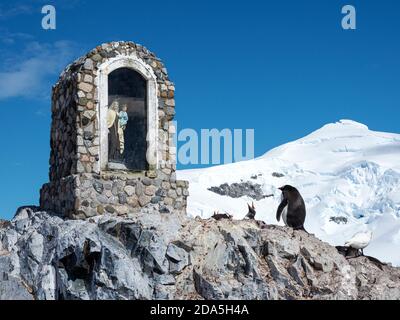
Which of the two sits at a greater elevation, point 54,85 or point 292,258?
point 54,85

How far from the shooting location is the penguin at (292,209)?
1689 centimetres

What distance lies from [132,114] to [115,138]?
0.87 m

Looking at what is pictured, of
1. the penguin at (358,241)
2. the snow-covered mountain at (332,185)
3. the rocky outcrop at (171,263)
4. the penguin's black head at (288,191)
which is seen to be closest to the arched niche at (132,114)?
the rocky outcrop at (171,263)

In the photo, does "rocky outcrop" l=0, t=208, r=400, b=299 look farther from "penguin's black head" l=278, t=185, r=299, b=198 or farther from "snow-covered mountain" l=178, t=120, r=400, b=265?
"snow-covered mountain" l=178, t=120, r=400, b=265

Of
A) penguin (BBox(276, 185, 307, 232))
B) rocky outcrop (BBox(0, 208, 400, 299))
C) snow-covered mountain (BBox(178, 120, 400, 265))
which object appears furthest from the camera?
snow-covered mountain (BBox(178, 120, 400, 265))

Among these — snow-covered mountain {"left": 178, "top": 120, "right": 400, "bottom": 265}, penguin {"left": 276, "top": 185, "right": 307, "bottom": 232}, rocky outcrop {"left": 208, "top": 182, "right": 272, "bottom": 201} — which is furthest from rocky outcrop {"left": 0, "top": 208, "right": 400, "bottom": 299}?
rocky outcrop {"left": 208, "top": 182, "right": 272, "bottom": 201}

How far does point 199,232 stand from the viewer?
46.6 feet

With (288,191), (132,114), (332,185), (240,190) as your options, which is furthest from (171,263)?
(240,190)

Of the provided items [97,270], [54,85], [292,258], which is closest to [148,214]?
[97,270]

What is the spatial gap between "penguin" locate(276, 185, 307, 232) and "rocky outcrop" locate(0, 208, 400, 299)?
1821 mm

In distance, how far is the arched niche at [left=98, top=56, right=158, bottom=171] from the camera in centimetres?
1578

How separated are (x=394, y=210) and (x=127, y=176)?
47.2 m

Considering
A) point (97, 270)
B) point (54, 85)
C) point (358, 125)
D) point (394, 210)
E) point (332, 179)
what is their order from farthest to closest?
1. point (358, 125)
2. point (332, 179)
3. point (394, 210)
4. point (54, 85)
5. point (97, 270)

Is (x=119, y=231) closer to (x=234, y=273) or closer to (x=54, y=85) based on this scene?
(x=234, y=273)
